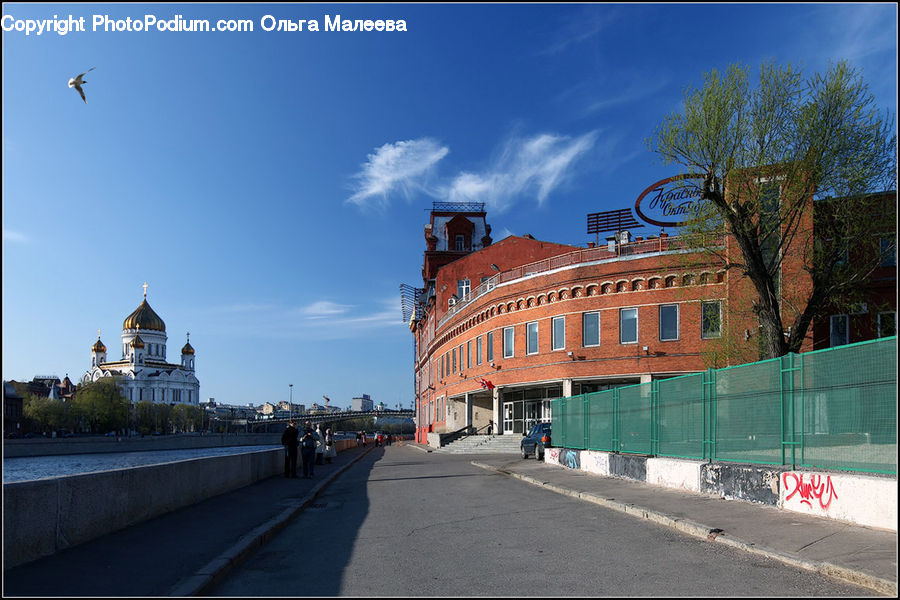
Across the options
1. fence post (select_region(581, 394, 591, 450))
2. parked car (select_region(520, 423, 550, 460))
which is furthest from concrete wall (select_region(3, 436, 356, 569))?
parked car (select_region(520, 423, 550, 460))

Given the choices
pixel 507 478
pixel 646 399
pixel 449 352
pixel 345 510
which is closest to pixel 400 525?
pixel 345 510

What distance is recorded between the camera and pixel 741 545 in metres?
8.99

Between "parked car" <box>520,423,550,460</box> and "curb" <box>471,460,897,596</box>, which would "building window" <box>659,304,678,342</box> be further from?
"curb" <box>471,460,897,596</box>

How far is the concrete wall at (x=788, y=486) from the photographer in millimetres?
9508

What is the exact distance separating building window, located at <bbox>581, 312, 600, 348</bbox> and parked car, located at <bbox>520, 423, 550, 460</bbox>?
883 cm

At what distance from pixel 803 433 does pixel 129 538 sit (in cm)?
1009

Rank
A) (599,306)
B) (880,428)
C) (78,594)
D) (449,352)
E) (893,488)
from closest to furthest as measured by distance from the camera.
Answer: (78,594), (893,488), (880,428), (599,306), (449,352)

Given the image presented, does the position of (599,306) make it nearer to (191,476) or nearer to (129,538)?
(191,476)

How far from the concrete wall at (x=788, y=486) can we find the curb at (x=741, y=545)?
1.83 meters

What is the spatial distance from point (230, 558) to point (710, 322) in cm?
3142

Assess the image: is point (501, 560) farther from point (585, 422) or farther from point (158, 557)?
point (585, 422)

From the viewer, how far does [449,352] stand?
202 ft

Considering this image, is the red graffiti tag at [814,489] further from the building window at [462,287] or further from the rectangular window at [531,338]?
the building window at [462,287]

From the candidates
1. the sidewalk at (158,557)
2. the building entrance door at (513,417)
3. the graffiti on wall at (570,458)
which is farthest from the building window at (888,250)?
the building entrance door at (513,417)
